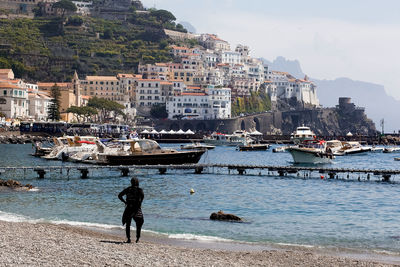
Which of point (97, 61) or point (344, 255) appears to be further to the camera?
point (97, 61)

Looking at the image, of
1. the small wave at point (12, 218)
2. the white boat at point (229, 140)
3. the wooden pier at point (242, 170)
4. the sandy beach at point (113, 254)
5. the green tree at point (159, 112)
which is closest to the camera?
the sandy beach at point (113, 254)

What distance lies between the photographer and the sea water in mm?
26875

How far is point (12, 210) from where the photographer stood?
32125mm

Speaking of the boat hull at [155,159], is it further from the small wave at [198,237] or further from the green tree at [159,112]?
the green tree at [159,112]

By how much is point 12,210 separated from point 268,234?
45.3 feet

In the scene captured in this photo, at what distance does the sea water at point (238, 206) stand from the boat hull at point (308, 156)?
50.4 ft

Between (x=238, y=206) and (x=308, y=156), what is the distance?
3725cm

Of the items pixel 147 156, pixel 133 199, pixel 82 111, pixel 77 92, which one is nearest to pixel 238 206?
pixel 133 199

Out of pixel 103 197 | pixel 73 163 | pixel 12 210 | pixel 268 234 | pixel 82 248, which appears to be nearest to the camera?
pixel 82 248

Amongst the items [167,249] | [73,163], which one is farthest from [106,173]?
[167,249]

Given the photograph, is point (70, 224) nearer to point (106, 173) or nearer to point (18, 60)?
point (106, 173)

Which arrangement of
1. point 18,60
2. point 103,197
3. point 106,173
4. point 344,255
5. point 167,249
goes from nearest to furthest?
point 167,249, point 344,255, point 103,197, point 106,173, point 18,60

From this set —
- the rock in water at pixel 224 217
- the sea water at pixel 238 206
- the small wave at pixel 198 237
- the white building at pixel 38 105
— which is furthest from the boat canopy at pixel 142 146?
the white building at pixel 38 105

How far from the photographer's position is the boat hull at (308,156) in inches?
2835
